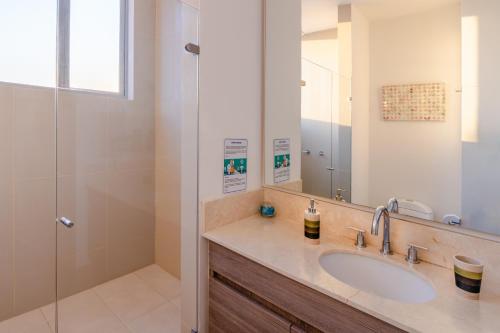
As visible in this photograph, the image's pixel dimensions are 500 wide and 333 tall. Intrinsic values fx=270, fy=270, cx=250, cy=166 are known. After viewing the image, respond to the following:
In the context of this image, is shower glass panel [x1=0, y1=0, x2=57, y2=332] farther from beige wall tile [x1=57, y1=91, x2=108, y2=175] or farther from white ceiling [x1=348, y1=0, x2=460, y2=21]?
white ceiling [x1=348, y1=0, x2=460, y2=21]

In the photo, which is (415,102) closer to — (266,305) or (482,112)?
(482,112)

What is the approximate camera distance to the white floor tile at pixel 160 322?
1728 mm

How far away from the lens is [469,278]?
0.78 meters

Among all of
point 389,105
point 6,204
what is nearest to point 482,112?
point 389,105

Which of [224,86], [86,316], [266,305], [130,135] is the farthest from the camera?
[130,135]

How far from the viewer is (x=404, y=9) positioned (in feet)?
3.57

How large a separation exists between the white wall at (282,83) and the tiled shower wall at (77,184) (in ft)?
3.68

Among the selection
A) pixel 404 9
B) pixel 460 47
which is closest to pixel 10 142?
pixel 404 9

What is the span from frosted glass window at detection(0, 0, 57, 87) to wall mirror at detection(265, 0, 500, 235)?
1394mm

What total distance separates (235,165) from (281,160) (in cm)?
32

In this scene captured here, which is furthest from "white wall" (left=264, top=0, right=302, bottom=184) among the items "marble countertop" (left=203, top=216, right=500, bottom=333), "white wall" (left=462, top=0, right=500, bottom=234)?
"white wall" (left=462, top=0, right=500, bottom=234)

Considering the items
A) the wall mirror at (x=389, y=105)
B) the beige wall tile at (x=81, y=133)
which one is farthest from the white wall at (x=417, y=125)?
the beige wall tile at (x=81, y=133)

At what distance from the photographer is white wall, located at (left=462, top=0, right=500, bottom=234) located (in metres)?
0.89

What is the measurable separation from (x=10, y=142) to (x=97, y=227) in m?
0.78
